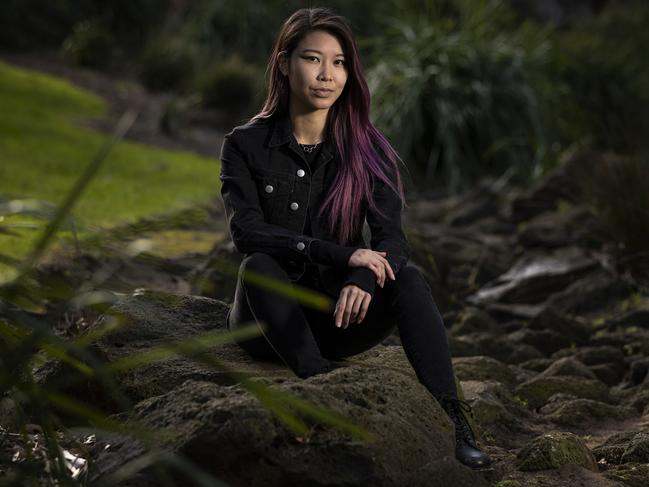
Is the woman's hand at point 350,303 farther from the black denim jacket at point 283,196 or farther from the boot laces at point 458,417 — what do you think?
the boot laces at point 458,417

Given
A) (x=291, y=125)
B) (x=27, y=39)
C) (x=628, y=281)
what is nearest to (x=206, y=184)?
(x=628, y=281)

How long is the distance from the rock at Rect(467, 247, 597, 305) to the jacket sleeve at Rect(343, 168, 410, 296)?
8.21 feet

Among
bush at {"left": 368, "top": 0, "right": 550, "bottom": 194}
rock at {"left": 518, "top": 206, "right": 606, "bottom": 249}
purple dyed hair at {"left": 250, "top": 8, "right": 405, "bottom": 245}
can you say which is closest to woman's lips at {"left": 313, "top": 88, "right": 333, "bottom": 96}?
purple dyed hair at {"left": 250, "top": 8, "right": 405, "bottom": 245}

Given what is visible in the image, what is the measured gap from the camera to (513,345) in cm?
477

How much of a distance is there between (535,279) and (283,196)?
3072mm

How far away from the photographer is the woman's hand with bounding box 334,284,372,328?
9.81 feet

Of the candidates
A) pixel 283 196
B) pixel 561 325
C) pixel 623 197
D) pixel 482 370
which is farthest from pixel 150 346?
pixel 623 197

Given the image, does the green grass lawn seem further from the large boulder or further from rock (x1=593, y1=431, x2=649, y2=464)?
rock (x1=593, y1=431, x2=649, y2=464)

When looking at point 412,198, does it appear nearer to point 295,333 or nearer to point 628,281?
point 628,281

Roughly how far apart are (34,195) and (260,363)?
5.38 m

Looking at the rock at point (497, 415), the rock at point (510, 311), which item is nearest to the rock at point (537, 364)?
the rock at point (497, 415)

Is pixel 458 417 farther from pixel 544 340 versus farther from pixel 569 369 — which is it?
pixel 544 340

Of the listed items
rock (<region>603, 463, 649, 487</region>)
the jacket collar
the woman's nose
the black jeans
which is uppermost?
the woman's nose

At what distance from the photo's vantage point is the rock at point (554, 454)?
119 inches
